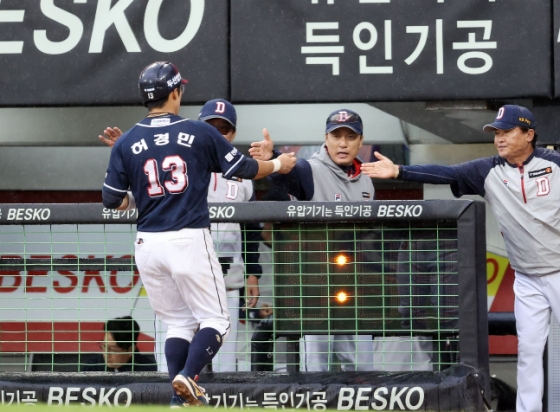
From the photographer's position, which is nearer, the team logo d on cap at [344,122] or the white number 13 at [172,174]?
the white number 13 at [172,174]

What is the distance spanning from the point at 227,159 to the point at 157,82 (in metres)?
0.48

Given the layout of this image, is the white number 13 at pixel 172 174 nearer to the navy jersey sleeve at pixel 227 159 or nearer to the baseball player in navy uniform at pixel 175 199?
the baseball player in navy uniform at pixel 175 199

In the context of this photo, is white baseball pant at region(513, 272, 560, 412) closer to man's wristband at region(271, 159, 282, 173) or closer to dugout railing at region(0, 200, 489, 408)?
dugout railing at region(0, 200, 489, 408)

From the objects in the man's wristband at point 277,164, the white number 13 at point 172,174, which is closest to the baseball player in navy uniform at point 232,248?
the man's wristband at point 277,164

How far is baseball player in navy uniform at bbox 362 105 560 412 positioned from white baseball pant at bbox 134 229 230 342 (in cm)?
127

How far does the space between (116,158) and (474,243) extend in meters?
1.86

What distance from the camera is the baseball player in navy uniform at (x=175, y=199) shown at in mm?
4391

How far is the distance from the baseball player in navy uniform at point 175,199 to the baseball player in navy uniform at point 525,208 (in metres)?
1.18

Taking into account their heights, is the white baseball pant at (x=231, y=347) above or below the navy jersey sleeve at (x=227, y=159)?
below

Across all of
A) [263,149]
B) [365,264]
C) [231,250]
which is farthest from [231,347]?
[263,149]

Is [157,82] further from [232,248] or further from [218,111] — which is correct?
[232,248]

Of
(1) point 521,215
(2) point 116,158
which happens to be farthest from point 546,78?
(2) point 116,158

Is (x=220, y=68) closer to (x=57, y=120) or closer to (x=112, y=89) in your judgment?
(x=112, y=89)

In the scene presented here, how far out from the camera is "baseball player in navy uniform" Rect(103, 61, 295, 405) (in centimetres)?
439
